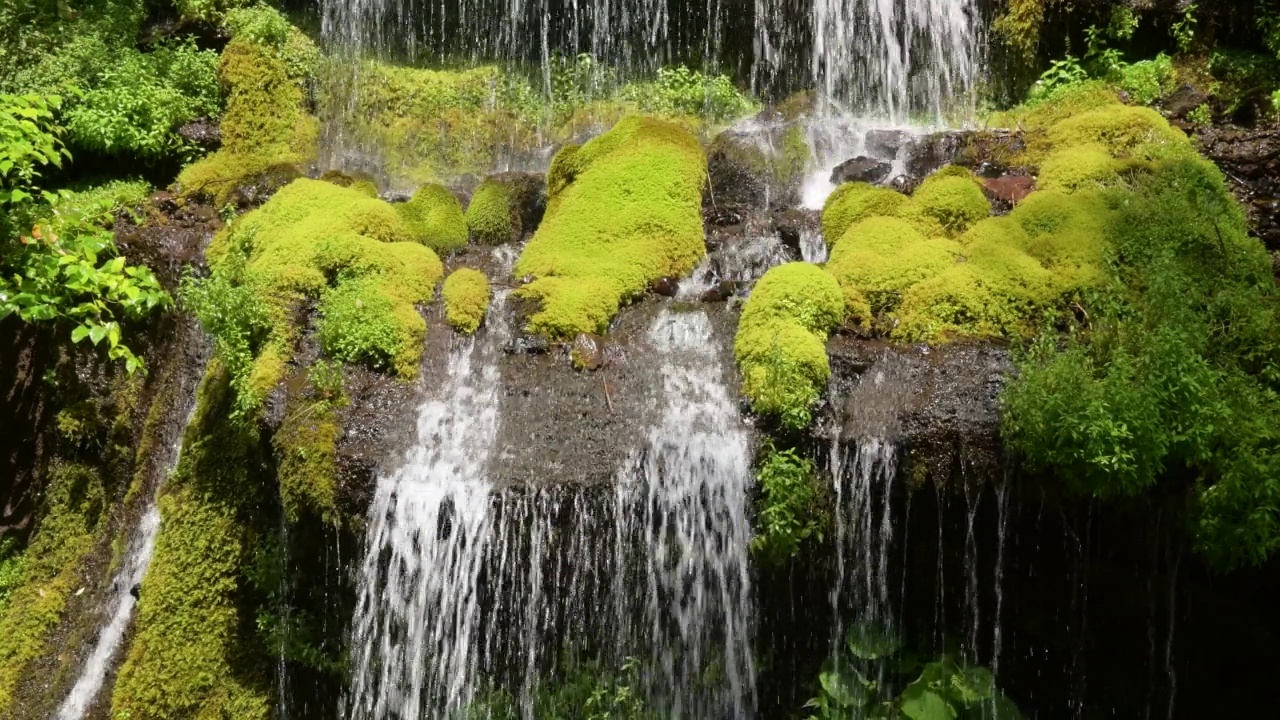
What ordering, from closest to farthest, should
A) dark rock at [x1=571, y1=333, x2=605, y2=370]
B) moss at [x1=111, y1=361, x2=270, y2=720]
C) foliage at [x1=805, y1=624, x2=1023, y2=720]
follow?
1. foliage at [x1=805, y1=624, x2=1023, y2=720]
2. dark rock at [x1=571, y1=333, x2=605, y2=370]
3. moss at [x1=111, y1=361, x2=270, y2=720]

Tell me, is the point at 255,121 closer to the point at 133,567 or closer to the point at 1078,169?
the point at 133,567

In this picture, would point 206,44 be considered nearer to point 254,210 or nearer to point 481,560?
point 254,210

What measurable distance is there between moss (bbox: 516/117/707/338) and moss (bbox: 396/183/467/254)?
2.85 feet

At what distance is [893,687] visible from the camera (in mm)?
6172

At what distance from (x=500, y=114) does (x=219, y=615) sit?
23.9ft

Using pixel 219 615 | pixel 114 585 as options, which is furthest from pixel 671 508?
pixel 114 585

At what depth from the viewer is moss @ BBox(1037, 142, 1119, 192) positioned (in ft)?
25.4

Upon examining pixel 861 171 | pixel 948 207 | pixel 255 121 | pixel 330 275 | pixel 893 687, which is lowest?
pixel 893 687

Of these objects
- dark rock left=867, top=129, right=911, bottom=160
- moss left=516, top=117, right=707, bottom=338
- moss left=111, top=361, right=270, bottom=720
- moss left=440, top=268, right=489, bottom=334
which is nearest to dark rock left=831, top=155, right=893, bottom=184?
dark rock left=867, top=129, right=911, bottom=160

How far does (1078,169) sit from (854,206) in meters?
1.86

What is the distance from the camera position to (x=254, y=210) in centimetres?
895

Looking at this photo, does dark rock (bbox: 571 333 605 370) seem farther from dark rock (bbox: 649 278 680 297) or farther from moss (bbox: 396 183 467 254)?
moss (bbox: 396 183 467 254)

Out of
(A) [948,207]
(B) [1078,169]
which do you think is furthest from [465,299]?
(B) [1078,169]

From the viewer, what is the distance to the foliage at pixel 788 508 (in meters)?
5.98
